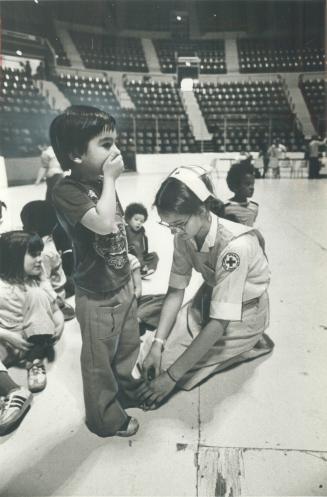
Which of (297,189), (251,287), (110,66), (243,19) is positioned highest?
(243,19)

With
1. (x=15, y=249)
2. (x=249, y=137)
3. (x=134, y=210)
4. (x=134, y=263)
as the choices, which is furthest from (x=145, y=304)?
(x=249, y=137)

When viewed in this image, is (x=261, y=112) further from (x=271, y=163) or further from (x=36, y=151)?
(x=36, y=151)

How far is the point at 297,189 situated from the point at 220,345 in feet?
2.57

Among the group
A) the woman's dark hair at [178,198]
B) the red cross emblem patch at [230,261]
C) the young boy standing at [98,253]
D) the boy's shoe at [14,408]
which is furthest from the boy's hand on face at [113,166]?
the boy's shoe at [14,408]

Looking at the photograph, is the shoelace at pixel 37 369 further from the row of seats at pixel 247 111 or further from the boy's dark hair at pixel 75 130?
the row of seats at pixel 247 111

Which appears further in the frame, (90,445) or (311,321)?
(311,321)

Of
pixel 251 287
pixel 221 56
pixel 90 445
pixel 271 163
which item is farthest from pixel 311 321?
pixel 221 56

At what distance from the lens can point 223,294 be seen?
85 centimetres

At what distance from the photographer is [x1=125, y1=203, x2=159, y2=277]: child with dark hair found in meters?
0.89

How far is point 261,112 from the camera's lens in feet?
3.23

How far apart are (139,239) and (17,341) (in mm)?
419

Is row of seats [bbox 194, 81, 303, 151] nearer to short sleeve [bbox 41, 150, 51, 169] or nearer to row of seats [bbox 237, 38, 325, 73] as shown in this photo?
row of seats [bbox 237, 38, 325, 73]

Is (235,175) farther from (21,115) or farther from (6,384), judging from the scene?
(6,384)

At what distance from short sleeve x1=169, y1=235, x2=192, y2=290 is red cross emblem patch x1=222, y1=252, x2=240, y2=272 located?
9 cm
